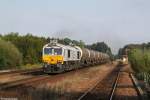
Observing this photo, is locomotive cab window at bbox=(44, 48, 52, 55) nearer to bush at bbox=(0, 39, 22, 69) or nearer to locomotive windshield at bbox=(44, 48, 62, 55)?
locomotive windshield at bbox=(44, 48, 62, 55)

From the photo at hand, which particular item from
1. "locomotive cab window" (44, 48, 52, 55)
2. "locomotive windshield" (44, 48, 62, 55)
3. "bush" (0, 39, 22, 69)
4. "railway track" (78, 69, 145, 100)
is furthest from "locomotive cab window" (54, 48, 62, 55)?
"bush" (0, 39, 22, 69)

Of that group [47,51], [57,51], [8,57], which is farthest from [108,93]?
[8,57]

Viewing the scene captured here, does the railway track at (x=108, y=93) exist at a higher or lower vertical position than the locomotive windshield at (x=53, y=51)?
lower

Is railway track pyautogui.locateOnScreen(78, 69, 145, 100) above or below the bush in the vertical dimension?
below

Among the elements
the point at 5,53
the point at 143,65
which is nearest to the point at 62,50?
the point at 143,65

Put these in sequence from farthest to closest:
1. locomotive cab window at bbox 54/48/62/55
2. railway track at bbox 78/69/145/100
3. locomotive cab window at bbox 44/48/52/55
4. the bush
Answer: the bush < locomotive cab window at bbox 44/48/52/55 < locomotive cab window at bbox 54/48/62/55 < railway track at bbox 78/69/145/100

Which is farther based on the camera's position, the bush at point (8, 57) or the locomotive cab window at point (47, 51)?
the bush at point (8, 57)

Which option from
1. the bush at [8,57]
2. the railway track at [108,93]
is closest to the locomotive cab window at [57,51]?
the railway track at [108,93]

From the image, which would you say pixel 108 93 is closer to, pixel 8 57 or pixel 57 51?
pixel 57 51

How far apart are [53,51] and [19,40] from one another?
4724cm

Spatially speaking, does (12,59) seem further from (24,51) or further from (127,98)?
(127,98)

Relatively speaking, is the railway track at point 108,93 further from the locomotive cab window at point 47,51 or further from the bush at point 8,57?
the bush at point 8,57

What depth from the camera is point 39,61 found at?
84750 mm

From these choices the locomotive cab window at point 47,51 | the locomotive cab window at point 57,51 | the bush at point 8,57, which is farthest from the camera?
the bush at point 8,57
